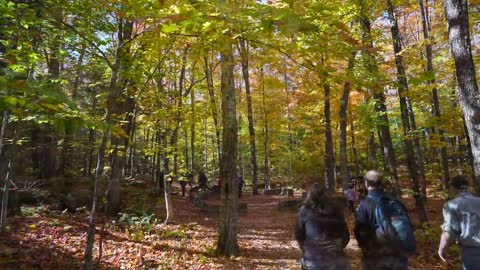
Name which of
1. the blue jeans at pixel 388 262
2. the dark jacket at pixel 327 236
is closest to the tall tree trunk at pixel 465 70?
→ the blue jeans at pixel 388 262

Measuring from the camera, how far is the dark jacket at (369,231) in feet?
11.2

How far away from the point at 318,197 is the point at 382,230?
2.40 feet

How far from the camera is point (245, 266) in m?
7.09

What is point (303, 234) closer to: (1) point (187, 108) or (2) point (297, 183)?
(1) point (187, 108)

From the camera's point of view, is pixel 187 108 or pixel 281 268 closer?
pixel 281 268

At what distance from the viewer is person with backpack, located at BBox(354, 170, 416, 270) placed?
3.34 m

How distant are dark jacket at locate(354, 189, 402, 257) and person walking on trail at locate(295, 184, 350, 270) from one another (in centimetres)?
18

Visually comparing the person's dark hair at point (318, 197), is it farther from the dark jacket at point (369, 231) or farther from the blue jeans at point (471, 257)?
the blue jeans at point (471, 257)

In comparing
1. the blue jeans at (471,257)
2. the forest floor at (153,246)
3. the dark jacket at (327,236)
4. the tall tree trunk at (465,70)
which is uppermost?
the tall tree trunk at (465,70)

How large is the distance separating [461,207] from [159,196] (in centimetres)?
1372

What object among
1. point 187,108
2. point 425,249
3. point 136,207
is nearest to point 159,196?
point 136,207

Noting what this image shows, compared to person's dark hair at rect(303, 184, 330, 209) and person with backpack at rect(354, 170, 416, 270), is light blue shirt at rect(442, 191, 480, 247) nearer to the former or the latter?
person with backpack at rect(354, 170, 416, 270)

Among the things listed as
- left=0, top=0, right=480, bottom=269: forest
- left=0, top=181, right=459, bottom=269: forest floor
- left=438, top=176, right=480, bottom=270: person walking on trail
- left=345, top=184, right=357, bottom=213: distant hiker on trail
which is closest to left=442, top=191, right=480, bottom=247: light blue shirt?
left=438, top=176, right=480, bottom=270: person walking on trail

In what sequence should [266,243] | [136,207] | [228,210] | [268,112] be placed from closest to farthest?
[228,210], [266,243], [136,207], [268,112]
